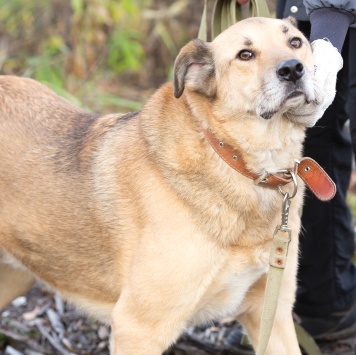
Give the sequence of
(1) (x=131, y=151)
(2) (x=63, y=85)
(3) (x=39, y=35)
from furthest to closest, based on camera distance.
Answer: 1. (3) (x=39, y=35)
2. (2) (x=63, y=85)
3. (1) (x=131, y=151)

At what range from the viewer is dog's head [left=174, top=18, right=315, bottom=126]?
9.45ft

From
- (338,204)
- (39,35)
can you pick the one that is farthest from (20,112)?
(39,35)

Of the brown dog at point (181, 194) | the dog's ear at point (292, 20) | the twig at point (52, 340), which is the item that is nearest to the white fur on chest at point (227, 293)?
the brown dog at point (181, 194)

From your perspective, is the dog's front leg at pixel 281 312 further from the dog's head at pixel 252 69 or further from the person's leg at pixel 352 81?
the dog's head at pixel 252 69

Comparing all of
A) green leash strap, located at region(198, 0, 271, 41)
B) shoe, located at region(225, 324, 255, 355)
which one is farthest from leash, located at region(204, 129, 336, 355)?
shoe, located at region(225, 324, 255, 355)

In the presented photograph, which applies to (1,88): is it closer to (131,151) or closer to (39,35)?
(131,151)

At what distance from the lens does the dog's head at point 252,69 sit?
288 cm

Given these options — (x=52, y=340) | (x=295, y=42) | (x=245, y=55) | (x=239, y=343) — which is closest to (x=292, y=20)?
(x=295, y=42)

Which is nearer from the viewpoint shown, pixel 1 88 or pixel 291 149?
pixel 291 149

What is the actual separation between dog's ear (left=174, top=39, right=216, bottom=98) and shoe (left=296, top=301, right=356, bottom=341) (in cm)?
174

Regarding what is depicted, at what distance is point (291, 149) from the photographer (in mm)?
3146

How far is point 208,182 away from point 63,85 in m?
3.98

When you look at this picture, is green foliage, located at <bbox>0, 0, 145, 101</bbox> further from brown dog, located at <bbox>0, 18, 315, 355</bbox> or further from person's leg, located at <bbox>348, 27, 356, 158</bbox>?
person's leg, located at <bbox>348, 27, 356, 158</bbox>

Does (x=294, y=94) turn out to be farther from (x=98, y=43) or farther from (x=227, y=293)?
(x=98, y=43)
